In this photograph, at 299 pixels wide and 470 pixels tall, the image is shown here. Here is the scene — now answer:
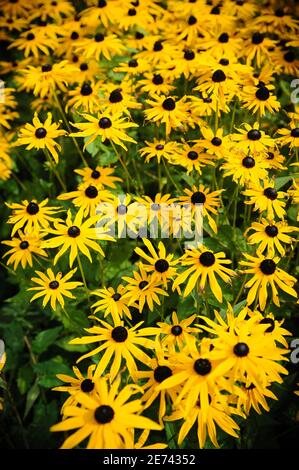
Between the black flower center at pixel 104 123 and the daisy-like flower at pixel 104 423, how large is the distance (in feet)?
4.72

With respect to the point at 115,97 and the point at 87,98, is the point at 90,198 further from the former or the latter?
the point at 87,98

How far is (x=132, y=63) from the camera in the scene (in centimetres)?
309

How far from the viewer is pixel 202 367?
1.56 m

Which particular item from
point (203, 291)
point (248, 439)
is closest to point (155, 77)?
point (203, 291)

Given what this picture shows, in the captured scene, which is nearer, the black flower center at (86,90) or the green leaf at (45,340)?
the green leaf at (45,340)

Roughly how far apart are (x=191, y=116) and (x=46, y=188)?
3.79 feet

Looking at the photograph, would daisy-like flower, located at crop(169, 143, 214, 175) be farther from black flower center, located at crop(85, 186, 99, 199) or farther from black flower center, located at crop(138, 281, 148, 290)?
black flower center, located at crop(138, 281, 148, 290)

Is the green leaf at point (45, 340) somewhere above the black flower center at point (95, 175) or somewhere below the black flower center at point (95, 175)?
below

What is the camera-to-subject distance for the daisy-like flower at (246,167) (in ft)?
7.53

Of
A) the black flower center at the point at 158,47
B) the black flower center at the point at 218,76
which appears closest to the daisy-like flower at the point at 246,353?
the black flower center at the point at 218,76

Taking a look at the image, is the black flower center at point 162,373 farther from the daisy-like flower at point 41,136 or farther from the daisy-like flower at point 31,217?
the daisy-like flower at point 41,136

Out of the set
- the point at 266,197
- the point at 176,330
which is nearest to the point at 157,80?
the point at 266,197

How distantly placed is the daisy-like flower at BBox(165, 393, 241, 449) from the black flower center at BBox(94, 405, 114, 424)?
10.7 inches
